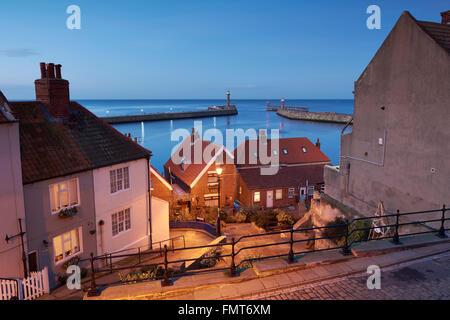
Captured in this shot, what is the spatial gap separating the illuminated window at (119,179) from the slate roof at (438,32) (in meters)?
16.2

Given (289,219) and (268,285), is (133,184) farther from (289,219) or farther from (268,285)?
(289,219)

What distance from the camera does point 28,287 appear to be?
36.4 ft

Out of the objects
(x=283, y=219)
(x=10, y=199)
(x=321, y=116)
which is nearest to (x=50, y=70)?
(x=10, y=199)

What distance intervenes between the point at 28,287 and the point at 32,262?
9.80 feet

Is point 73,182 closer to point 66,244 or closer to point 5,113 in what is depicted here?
point 66,244

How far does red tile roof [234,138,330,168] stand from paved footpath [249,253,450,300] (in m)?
31.3

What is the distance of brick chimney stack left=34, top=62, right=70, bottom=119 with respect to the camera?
16.7 metres

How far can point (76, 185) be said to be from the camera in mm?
15727

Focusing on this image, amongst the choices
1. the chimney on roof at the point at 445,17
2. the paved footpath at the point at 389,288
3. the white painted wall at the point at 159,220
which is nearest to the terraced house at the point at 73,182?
the white painted wall at the point at 159,220

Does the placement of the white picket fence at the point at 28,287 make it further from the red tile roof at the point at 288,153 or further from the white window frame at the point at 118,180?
the red tile roof at the point at 288,153

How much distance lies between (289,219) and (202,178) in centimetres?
985

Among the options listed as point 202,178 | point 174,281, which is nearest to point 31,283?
point 174,281

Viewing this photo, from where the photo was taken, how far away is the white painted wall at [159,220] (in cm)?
2092

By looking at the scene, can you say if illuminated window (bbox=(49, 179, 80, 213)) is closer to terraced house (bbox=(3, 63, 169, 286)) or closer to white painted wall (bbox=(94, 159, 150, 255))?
terraced house (bbox=(3, 63, 169, 286))
